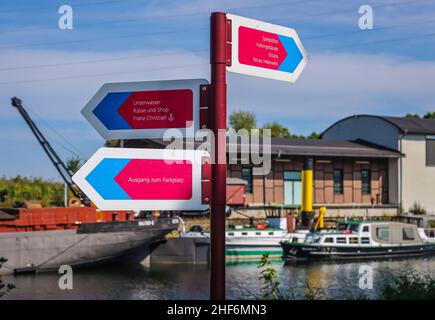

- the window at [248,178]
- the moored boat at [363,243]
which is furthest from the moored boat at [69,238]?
the window at [248,178]

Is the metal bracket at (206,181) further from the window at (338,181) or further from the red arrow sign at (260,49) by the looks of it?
the window at (338,181)

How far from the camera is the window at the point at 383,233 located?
34.1 m

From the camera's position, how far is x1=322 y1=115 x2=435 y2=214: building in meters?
44.0

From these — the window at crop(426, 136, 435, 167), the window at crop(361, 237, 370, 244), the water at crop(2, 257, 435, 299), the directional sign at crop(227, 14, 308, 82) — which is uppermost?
the window at crop(426, 136, 435, 167)

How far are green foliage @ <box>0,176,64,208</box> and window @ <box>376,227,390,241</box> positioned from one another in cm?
2129

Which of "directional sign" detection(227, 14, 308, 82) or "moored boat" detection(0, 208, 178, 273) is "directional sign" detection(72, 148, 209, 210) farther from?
"moored boat" detection(0, 208, 178, 273)

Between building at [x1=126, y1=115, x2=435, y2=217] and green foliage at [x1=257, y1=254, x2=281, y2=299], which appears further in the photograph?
building at [x1=126, y1=115, x2=435, y2=217]

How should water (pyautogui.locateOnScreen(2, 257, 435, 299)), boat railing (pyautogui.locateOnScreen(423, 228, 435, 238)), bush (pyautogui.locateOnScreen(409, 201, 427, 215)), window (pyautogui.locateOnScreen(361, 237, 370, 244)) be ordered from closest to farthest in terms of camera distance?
water (pyautogui.locateOnScreen(2, 257, 435, 299)), window (pyautogui.locateOnScreen(361, 237, 370, 244)), boat railing (pyautogui.locateOnScreen(423, 228, 435, 238)), bush (pyautogui.locateOnScreen(409, 201, 427, 215))

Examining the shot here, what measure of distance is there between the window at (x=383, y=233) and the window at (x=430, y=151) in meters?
12.3

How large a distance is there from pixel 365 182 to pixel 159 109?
41532 mm

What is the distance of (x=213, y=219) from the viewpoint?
3568 mm

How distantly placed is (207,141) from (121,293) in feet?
66.0

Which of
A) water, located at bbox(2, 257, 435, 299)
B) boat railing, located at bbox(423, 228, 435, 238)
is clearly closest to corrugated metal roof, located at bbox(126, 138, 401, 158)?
boat railing, located at bbox(423, 228, 435, 238)
